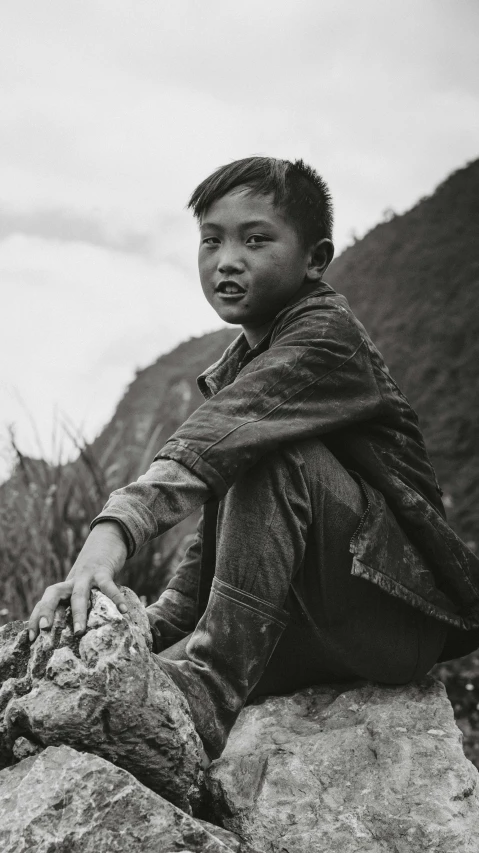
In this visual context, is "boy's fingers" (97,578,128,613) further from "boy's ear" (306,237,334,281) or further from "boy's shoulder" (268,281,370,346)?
"boy's ear" (306,237,334,281)

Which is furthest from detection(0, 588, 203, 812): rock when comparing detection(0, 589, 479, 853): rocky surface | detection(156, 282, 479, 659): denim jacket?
detection(156, 282, 479, 659): denim jacket

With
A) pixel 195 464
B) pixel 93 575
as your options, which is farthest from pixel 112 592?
pixel 195 464

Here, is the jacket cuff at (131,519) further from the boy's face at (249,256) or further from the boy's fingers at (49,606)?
the boy's face at (249,256)

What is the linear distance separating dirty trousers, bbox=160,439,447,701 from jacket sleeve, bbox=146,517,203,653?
205mm

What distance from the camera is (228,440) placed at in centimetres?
177

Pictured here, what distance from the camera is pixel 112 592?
1.61 m

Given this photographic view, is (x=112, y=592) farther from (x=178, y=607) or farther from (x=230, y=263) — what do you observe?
(x=230, y=263)

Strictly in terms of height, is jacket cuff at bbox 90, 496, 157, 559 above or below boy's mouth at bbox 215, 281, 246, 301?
below

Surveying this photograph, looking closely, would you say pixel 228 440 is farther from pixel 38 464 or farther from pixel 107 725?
pixel 38 464

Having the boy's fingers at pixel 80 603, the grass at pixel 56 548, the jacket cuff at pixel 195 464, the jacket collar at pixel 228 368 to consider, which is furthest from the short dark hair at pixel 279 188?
the grass at pixel 56 548

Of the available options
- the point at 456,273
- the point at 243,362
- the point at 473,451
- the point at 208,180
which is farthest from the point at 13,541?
the point at 456,273

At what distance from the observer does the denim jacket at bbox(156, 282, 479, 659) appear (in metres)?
1.79

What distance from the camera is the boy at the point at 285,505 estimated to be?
1.77 m

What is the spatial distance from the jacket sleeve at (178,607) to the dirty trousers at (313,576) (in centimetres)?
21
